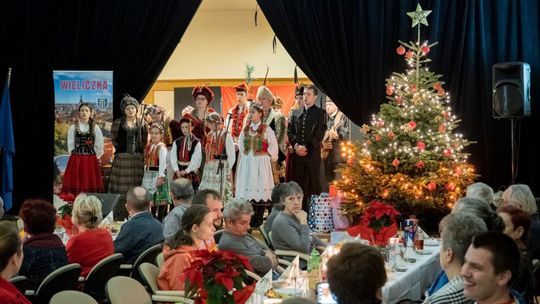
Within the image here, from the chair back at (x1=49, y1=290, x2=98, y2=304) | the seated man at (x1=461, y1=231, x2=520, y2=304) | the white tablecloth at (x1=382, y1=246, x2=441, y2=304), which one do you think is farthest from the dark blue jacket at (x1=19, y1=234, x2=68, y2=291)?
the seated man at (x1=461, y1=231, x2=520, y2=304)

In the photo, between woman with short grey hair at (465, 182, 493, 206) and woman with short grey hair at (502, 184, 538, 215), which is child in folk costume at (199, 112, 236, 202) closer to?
woman with short grey hair at (465, 182, 493, 206)

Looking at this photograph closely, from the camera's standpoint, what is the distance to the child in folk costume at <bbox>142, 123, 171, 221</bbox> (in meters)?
9.88

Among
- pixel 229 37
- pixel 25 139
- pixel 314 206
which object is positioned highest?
pixel 229 37

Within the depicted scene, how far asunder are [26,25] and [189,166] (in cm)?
312

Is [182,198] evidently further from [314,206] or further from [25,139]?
[25,139]

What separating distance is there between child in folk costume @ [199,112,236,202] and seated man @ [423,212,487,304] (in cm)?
626

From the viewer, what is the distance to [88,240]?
18.3ft

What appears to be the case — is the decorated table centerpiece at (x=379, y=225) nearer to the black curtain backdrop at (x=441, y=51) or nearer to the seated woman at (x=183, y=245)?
the seated woman at (x=183, y=245)

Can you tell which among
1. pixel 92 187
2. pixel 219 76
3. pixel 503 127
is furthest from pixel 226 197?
pixel 219 76

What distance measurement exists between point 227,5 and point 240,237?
9.10 meters

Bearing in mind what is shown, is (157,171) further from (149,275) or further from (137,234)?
(149,275)

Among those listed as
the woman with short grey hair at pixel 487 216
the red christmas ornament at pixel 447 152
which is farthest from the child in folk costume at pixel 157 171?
the woman with short grey hair at pixel 487 216

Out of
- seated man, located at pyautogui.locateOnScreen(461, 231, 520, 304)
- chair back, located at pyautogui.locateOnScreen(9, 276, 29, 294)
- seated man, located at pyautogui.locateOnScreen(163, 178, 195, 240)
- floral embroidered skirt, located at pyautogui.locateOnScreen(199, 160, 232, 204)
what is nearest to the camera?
seated man, located at pyautogui.locateOnScreen(461, 231, 520, 304)

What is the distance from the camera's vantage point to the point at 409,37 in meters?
10.2
